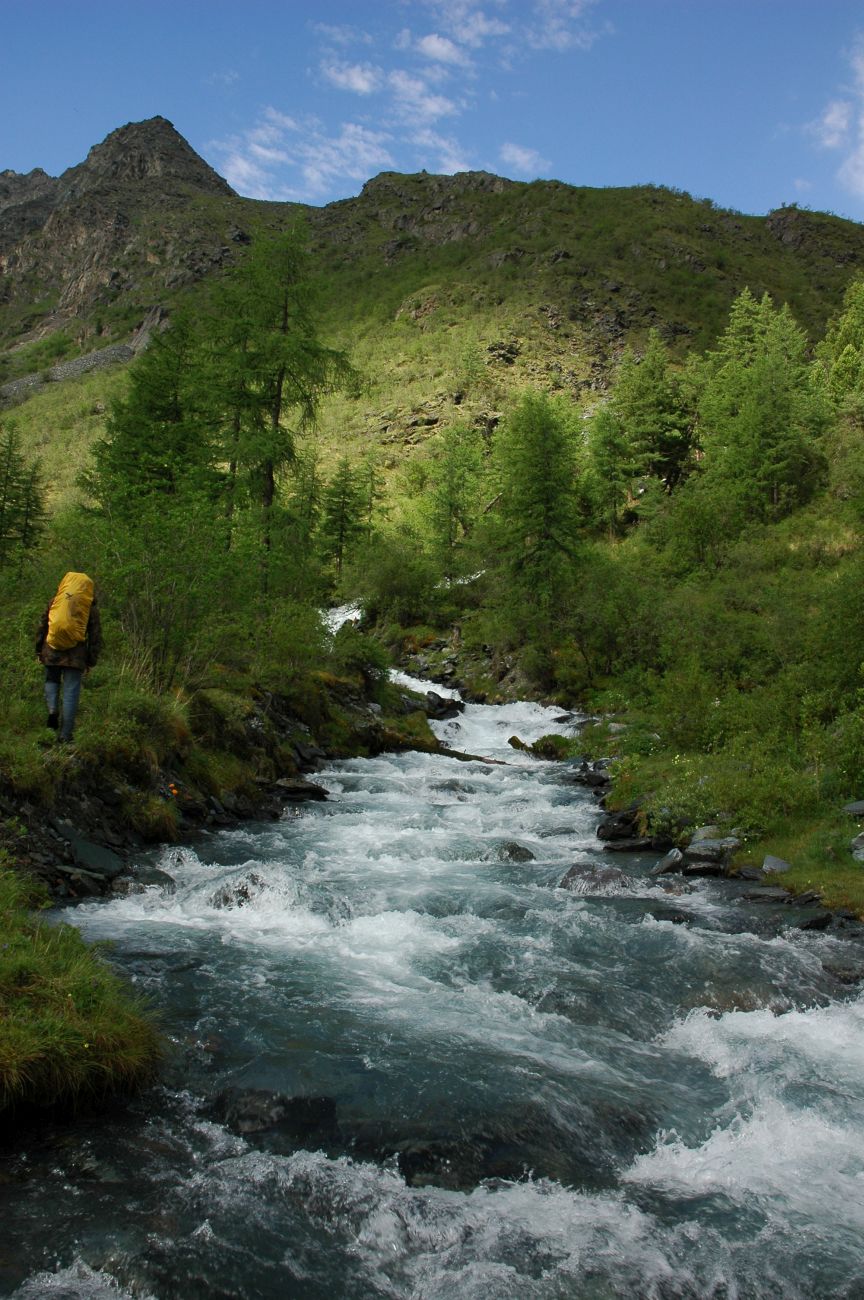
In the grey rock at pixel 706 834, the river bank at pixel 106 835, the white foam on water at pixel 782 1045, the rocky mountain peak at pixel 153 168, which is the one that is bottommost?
the white foam on water at pixel 782 1045

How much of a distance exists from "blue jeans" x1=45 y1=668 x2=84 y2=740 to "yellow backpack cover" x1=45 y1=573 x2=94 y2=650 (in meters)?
0.41

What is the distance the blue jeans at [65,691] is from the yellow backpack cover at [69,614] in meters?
0.41

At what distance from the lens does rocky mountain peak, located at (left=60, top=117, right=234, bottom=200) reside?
182 metres

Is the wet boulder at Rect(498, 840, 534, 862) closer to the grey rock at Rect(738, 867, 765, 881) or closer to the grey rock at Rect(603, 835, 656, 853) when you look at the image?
the grey rock at Rect(603, 835, 656, 853)

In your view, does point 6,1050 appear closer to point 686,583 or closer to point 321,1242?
point 321,1242

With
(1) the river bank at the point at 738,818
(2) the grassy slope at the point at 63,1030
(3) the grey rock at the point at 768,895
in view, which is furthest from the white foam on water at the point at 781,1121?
(2) the grassy slope at the point at 63,1030

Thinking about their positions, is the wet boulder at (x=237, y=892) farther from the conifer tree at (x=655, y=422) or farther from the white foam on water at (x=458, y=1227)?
the conifer tree at (x=655, y=422)

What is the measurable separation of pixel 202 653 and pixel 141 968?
7.46m

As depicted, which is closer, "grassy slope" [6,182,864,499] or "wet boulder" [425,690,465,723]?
"wet boulder" [425,690,465,723]

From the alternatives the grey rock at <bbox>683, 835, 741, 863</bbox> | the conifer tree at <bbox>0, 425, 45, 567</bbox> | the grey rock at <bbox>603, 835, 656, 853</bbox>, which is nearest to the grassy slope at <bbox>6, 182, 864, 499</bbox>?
the conifer tree at <bbox>0, 425, 45, 567</bbox>

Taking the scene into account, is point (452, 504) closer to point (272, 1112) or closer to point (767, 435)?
point (767, 435)

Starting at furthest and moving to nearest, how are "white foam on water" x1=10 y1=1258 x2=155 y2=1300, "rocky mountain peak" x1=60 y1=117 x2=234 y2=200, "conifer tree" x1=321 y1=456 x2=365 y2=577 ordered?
"rocky mountain peak" x1=60 y1=117 x2=234 y2=200, "conifer tree" x1=321 y1=456 x2=365 y2=577, "white foam on water" x1=10 y1=1258 x2=155 y2=1300

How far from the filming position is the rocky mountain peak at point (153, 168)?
182m

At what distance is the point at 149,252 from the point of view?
148m
